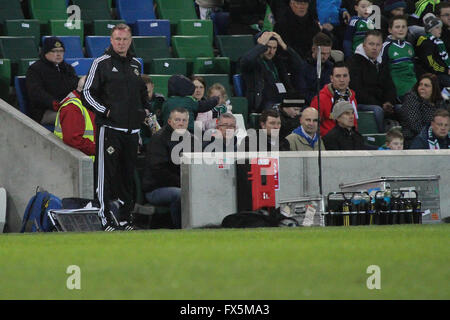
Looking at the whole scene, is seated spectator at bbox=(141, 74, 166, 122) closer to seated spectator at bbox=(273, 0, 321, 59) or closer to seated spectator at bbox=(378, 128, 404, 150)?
seated spectator at bbox=(273, 0, 321, 59)

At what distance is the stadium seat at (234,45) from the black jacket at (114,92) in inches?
157

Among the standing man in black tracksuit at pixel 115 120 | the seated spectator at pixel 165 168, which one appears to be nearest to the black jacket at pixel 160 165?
the seated spectator at pixel 165 168

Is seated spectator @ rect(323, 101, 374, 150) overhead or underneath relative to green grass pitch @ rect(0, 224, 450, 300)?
overhead

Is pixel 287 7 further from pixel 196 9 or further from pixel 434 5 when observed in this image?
pixel 434 5

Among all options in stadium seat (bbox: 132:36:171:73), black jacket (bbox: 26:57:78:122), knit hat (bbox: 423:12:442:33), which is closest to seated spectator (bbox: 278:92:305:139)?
stadium seat (bbox: 132:36:171:73)

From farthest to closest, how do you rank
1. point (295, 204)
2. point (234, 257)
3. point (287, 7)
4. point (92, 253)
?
point (287, 7)
point (295, 204)
point (92, 253)
point (234, 257)

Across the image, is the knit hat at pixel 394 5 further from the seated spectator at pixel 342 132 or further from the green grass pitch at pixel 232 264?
the green grass pitch at pixel 232 264

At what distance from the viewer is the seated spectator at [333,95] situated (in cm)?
1441

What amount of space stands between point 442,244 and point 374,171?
4.32 m

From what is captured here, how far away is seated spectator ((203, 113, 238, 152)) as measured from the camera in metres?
13.2

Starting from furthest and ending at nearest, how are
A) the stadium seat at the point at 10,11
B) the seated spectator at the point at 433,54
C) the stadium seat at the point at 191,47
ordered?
the seated spectator at the point at 433,54 < the stadium seat at the point at 191,47 < the stadium seat at the point at 10,11

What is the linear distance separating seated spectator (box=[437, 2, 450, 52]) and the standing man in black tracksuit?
686 cm

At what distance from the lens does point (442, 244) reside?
27.3 feet

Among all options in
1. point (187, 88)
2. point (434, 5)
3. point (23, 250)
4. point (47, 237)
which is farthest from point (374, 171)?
point (434, 5)
